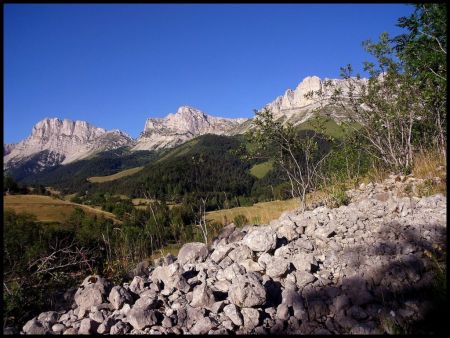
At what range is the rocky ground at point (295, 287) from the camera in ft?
18.8

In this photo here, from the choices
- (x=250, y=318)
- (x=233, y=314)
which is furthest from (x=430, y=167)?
(x=233, y=314)

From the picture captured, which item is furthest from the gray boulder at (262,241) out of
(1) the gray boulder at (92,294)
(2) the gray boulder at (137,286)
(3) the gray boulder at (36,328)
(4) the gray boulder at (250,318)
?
(3) the gray boulder at (36,328)

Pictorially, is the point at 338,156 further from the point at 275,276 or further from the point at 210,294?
the point at 210,294

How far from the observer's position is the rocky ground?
574 centimetres

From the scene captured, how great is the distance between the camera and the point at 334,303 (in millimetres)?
6062

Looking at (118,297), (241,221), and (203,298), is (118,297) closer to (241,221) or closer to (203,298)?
(203,298)


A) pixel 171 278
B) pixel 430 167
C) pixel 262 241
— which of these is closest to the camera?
pixel 171 278

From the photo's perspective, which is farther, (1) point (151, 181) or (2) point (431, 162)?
(1) point (151, 181)

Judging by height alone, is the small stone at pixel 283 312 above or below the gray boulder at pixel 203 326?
below

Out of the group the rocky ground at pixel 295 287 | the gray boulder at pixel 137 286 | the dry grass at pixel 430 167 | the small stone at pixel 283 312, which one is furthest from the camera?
the dry grass at pixel 430 167

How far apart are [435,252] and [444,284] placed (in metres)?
1.13

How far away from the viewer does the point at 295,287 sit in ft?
22.4

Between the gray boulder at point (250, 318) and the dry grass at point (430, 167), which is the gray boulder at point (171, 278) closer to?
the gray boulder at point (250, 318)

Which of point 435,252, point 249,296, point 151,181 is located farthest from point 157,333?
point 151,181
